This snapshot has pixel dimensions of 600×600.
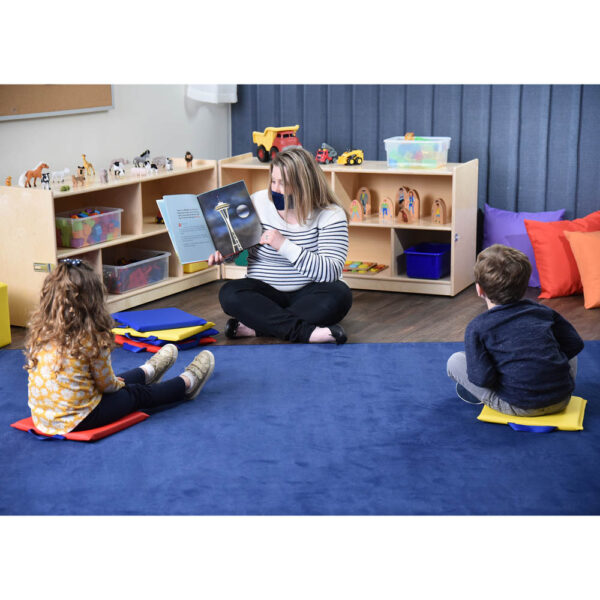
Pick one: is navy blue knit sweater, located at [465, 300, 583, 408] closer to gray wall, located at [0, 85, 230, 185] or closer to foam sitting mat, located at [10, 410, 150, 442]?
foam sitting mat, located at [10, 410, 150, 442]

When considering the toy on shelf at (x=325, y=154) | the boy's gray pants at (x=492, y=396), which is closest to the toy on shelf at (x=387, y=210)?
the toy on shelf at (x=325, y=154)

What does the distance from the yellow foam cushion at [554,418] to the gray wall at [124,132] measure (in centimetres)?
255

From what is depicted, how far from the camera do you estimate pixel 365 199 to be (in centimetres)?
462

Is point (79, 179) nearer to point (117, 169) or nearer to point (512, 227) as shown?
point (117, 169)

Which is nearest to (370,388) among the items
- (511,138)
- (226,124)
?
(511,138)

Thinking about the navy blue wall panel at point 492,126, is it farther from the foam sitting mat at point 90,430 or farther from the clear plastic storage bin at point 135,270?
the foam sitting mat at point 90,430

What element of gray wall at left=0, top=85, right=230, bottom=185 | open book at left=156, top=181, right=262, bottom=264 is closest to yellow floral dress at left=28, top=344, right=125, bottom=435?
open book at left=156, top=181, right=262, bottom=264

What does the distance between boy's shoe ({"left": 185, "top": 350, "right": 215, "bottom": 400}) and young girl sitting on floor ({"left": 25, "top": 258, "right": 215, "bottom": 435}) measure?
1.09ft

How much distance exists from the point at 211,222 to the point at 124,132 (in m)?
1.35

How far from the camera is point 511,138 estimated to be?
15.2ft

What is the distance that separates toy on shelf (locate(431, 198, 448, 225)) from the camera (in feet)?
14.2

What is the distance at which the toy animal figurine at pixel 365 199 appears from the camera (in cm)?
461

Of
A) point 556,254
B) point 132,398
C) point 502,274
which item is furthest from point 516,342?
point 556,254

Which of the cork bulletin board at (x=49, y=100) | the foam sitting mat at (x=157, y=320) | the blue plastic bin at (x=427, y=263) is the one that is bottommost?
the foam sitting mat at (x=157, y=320)
